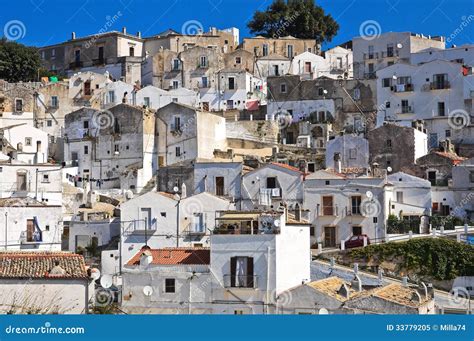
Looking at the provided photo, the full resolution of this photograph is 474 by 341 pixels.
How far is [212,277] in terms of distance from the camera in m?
15.7

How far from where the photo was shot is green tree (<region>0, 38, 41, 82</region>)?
36500mm

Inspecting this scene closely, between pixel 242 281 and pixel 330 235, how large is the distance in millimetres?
6935

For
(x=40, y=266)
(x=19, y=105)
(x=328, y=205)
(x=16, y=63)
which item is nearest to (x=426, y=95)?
(x=328, y=205)

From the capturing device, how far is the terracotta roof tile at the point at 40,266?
14.1 m

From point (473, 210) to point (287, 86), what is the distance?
33.1 ft

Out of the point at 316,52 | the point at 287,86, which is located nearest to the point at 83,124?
the point at 287,86

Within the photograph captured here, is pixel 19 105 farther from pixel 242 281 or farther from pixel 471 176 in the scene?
pixel 242 281

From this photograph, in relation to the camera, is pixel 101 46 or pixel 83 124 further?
pixel 101 46

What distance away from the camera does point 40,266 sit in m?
14.7

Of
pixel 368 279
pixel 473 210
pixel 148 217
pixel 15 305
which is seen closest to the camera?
pixel 15 305

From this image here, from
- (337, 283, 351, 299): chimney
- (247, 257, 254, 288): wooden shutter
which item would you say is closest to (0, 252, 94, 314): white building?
(247, 257, 254, 288): wooden shutter

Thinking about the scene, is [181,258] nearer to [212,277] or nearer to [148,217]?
[212,277]

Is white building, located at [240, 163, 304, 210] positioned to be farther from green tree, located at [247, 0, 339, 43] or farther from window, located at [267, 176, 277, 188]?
green tree, located at [247, 0, 339, 43]

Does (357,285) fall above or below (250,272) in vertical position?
below
